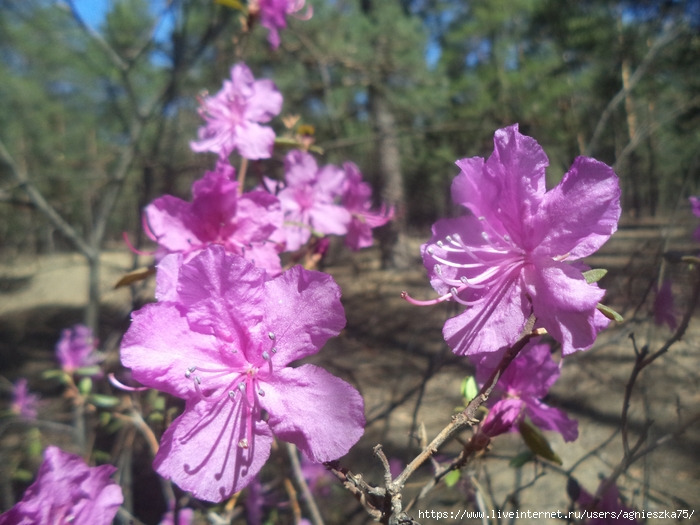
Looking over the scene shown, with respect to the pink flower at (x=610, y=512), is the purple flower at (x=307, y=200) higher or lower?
higher

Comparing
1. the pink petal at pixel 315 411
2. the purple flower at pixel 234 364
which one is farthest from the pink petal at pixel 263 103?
the pink petal at pixel 315 411

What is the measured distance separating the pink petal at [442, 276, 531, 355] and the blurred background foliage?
0.98 m

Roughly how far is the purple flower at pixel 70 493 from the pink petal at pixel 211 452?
0.61 ft

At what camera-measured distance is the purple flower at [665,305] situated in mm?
1188

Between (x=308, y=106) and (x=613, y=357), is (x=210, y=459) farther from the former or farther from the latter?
(x=308, y=106)

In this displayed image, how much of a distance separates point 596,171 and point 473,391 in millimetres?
539

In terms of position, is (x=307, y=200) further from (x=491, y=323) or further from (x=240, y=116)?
(x=491, y=323)

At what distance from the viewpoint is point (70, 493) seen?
74 centimetres

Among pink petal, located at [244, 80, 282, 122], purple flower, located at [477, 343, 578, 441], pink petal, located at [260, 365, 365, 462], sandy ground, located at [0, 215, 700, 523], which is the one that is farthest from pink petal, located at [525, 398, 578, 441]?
pink petal, located at [244, 80, 282, 122]

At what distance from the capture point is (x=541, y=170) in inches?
26.6

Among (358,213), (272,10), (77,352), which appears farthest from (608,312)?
(77,352)

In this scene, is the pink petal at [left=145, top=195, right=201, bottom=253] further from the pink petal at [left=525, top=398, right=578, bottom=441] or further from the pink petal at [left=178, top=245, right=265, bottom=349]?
the pink petal at [left=525, top=398, right=578, bottom=441]

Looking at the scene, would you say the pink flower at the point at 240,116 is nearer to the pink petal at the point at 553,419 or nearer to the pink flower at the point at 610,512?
the pink petal at the point at 553,419

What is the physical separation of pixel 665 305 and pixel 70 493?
Answer: 141cm
